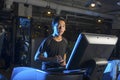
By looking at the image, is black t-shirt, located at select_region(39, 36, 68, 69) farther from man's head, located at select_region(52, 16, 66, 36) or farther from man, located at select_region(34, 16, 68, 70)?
man's head, located at select_region(52, 16, 66, 36)

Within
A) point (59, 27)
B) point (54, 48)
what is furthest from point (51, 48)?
point (59, 27)

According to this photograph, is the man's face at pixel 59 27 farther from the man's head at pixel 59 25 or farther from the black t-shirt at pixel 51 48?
the black t-shirt at pixel 51 48

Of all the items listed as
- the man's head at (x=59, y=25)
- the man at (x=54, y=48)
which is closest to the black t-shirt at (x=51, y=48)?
the man at (x=54, y=48)

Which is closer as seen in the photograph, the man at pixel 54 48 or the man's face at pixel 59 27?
the man at pixel 54 48

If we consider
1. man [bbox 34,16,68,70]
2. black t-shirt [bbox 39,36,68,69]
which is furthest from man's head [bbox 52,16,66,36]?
black t-shirt [bbox 39,36,68,69]

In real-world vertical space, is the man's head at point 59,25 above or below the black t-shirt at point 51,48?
above

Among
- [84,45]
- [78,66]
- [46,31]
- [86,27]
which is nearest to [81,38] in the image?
[84,45]

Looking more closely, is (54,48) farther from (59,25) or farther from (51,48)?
(59,25)

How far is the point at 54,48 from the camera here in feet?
7.37

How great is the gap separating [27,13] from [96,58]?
8.23 metres

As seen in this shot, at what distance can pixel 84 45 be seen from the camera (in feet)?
5.20

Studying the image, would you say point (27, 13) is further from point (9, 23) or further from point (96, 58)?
point (96, 58)

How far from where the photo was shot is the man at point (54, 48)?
6.56ft

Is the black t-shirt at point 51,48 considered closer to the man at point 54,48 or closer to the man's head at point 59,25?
the man at point 54,48
